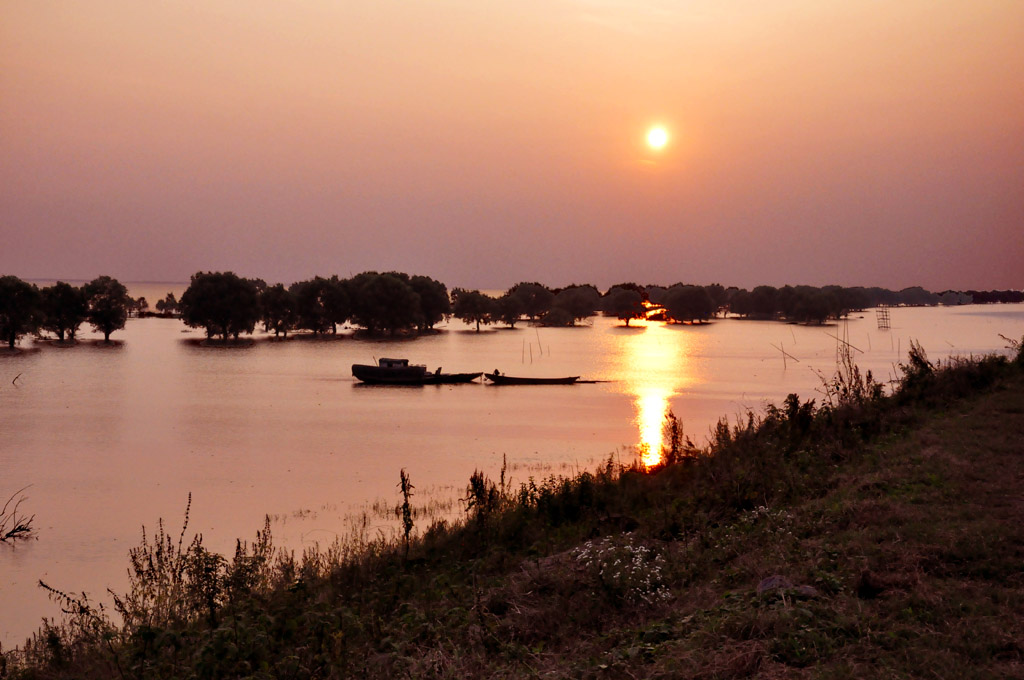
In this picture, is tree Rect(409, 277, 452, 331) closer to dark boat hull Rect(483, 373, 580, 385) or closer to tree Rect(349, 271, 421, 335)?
tree Rect(349, 271, 421, 335)

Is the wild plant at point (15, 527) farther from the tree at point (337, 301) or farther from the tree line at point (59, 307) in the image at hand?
the tree at point (337, 301)

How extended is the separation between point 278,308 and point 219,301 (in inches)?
789

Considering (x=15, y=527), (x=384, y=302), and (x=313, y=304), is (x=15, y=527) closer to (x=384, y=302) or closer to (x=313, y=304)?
(x=384, y=302)

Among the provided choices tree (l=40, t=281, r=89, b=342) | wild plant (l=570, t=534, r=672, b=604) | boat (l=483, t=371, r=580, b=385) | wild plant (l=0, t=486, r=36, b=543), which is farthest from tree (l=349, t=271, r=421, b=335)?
wild plant (l=570, t=534, r=672, b=604)

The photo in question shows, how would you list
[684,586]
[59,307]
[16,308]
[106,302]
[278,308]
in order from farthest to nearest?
[278,308]
[106,302]
[59,307]
[16,308]
[684,586]

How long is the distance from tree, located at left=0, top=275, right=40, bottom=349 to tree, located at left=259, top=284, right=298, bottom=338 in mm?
38996

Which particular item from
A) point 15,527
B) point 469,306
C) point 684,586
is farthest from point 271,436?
point 469,306

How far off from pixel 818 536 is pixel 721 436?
8346mm

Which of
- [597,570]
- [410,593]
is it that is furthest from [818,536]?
[410,593]

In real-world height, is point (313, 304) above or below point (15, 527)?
above

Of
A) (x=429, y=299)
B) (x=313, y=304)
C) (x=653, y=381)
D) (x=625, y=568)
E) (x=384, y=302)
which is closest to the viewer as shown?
(x=625, y=568)

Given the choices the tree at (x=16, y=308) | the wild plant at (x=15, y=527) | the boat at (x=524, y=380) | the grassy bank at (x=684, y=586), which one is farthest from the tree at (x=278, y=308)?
the grassy bank at (x=684, y=586)

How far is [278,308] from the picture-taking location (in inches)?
5655

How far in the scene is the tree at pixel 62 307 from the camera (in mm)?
118062
